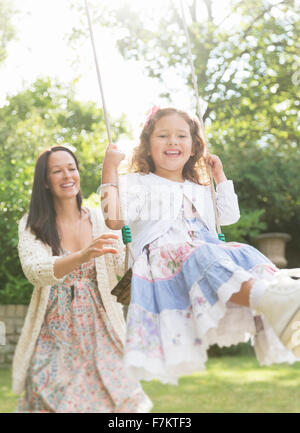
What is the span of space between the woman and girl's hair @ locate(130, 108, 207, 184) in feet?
1.40

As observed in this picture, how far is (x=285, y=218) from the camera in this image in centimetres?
884

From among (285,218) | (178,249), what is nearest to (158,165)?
(178,249)

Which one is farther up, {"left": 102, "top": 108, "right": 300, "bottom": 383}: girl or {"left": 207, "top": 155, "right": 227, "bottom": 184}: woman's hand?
{"left": 207, "top": 155, "right": 227, "bottom": 184}: woman's hand

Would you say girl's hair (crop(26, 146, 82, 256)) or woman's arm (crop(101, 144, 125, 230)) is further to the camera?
girl's hair (crop(26, 146, 82, 256))

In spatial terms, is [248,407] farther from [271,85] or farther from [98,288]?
[271,85]

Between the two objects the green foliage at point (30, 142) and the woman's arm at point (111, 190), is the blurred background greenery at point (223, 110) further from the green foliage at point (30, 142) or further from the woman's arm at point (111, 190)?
the woman's arm at point (111, 190)

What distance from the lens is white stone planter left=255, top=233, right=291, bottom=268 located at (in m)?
8.49

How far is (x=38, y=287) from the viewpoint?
2969mm

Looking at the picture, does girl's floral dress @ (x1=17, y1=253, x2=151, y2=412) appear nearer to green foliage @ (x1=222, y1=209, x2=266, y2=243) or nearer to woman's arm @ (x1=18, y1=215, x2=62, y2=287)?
woman's arm @ (x1=18, y1=215, x2=62, y2=287)

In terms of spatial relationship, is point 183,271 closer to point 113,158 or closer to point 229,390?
point 113,158

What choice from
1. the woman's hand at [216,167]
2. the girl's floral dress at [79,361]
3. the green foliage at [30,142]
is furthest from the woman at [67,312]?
the green foliage at [30,142]

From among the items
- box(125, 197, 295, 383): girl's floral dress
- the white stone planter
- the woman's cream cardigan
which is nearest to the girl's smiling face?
box(125, 197, 295, 383): girl's floral dress

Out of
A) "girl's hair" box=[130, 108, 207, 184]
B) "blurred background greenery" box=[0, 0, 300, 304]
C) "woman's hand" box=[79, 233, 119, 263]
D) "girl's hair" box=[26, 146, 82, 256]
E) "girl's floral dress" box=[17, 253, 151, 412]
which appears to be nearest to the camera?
"woman's hand" box=[79, 233, 119, 263]

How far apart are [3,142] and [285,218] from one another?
4.36 m
